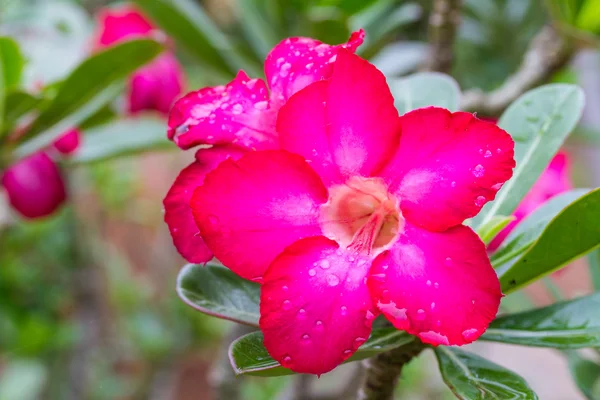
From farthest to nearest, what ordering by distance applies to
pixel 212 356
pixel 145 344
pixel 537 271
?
1. pixel 212 356
2. pixel 145 344
3. pixel 537 271

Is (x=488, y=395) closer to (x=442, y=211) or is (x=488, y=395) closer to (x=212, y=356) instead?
(x=442, y=211)

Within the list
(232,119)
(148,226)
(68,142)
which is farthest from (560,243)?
(148,226)

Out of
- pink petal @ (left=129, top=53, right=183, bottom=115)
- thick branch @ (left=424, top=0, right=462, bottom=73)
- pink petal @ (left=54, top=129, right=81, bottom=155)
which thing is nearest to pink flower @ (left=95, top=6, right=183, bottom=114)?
pink petal @ (left=129, top=53, right=183, bottom=115)

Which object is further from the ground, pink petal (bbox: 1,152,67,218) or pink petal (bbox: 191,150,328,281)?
pink petal (bbox: 191,150,328,281)

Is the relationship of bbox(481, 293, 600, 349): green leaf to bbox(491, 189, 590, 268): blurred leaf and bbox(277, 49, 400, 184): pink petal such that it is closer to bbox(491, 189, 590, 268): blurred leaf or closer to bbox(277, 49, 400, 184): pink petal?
bbox(491, 189, 590, 268): blurred leaf

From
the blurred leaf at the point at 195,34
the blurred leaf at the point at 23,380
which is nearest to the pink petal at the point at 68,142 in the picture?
the blurred leaf at the point at 195,34

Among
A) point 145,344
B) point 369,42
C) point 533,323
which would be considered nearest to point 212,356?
point 145,344
